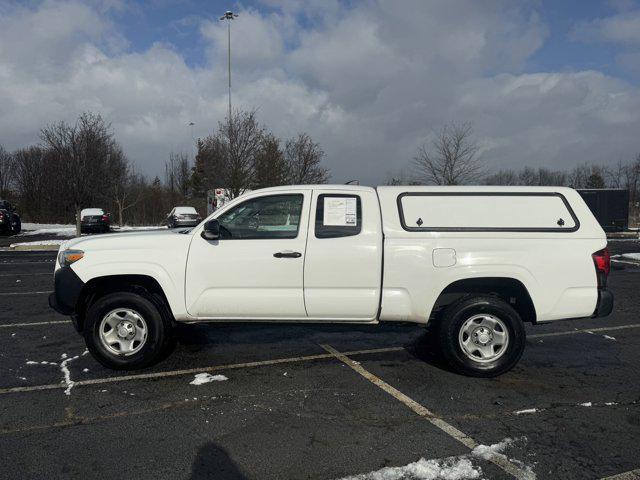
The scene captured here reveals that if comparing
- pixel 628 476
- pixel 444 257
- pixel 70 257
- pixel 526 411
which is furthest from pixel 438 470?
pixel 70 257

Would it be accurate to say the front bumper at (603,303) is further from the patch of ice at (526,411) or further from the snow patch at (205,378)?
the snow patch at (205,378)

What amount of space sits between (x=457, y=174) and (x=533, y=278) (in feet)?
68.4

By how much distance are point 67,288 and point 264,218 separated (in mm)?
2064

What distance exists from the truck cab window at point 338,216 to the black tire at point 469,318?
1283mm

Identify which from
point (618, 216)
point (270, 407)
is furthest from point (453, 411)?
point (618, 216)

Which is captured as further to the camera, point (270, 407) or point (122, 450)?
point (270, 407)

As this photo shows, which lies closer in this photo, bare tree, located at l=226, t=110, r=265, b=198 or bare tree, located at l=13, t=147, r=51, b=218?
bare tree, located at l=226, t=110, r=265, b=198

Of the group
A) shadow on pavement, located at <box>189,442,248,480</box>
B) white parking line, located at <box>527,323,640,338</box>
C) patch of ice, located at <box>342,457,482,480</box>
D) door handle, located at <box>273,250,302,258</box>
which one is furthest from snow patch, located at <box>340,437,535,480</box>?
white parking line, located at <box>527,323,640,338</box>

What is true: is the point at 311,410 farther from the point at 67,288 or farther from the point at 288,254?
the point at 67,288

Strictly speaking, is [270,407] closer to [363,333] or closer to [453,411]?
[453,411]

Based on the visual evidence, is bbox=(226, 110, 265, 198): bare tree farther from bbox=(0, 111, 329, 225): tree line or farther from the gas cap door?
the gas cap door

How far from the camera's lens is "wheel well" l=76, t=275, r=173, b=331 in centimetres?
488

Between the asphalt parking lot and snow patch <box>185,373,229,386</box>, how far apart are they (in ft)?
0.21

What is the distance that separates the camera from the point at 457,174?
80.6 feet
